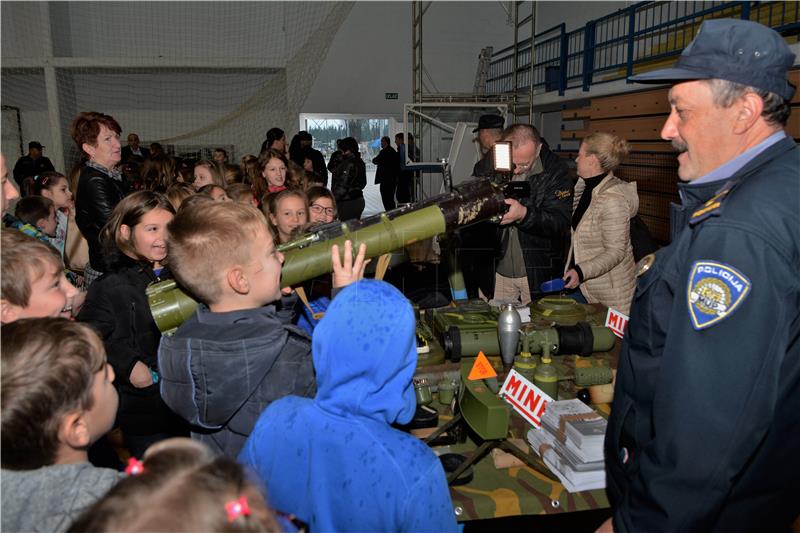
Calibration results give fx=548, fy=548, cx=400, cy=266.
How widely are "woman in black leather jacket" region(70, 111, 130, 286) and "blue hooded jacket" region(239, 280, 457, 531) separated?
8.46 feet

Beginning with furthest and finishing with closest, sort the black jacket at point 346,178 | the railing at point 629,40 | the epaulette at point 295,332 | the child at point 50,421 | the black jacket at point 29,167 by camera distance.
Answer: the black jacket at point 29,167, the black jacket at point 346,178, the railing at point 629,40, the epaulette at point 295,332, the child at point 50,421

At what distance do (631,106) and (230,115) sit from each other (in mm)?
7510

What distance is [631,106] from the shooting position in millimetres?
8344

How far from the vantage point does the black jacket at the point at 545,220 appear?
3244mm

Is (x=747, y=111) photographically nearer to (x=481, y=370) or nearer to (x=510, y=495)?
(x=510, y=495)

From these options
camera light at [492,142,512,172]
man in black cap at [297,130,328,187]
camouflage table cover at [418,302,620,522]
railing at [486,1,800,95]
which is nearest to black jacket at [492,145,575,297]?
camera light at [492,142,512,172]

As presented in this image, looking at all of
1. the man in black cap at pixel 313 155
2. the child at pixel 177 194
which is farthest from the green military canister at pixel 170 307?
the man in black cap at pixel 313 155

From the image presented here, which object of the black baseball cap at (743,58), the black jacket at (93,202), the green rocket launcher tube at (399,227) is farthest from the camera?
the black jacket at (93,202)

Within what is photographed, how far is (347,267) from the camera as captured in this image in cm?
190

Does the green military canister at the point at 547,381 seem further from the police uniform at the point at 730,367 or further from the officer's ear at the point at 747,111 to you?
the officer's ear at the point at 747,111

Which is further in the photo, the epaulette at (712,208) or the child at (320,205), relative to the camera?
the child at (320,205)

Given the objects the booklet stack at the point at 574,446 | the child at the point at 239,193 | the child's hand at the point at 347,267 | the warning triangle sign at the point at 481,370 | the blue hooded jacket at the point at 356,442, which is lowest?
the booklet stack at the point at 574,446

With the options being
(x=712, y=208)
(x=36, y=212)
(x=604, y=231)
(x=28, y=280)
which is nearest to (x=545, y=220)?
(x=604, y=231)

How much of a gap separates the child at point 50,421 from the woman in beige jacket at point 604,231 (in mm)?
2755
